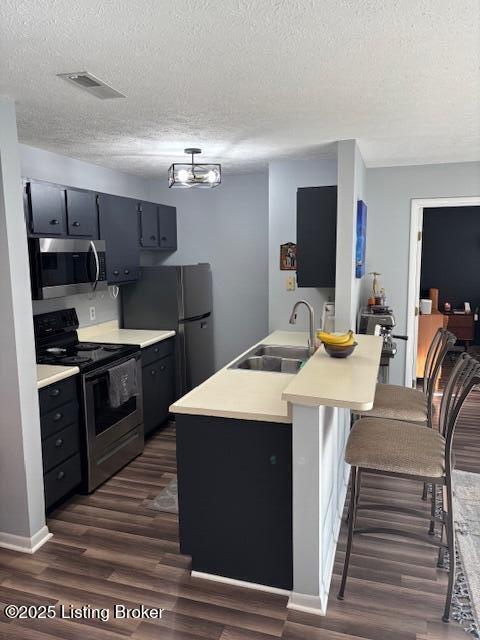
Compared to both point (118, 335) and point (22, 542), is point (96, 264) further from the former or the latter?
point (22, 542)

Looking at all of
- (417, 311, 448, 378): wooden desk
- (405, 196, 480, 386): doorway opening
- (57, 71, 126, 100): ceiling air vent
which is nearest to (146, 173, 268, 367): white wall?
(417, 311, 448, 378): wooden desk

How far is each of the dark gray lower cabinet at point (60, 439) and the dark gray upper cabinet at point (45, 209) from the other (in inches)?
39.6

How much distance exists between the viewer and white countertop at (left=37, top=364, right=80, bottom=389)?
284cm

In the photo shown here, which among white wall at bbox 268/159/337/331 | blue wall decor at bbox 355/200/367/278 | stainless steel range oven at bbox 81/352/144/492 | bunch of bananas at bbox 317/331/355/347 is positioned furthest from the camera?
white wall at bbox 268/159/337/331

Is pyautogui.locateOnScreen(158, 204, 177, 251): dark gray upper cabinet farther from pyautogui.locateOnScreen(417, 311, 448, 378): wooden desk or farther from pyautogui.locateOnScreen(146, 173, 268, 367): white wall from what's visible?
pyautogui.locateOnScreen(417, 311, 448, 378): wooden desk

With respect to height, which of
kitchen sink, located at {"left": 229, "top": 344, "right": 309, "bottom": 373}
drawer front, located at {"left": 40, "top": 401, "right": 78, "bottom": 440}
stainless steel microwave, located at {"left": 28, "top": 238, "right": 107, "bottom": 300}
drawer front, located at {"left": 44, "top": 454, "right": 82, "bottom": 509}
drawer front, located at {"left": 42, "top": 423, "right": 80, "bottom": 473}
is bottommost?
drawer front, located at {"left": 44, "top": 454, "right": 82, "bottom": 509}

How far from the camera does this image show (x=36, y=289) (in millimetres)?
3174

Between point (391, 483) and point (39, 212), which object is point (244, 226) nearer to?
point (39, 212)

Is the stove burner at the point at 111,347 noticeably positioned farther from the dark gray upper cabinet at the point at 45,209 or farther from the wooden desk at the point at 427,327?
the wooden desk at the point at 427,327

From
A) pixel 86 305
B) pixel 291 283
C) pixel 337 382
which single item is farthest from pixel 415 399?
pixel 86 305

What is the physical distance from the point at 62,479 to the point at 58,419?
1.26 ft

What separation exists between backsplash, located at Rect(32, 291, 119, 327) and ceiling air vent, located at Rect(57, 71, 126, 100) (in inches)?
68.7

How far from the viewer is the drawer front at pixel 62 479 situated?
292cm

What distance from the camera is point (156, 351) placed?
13.8 feet
